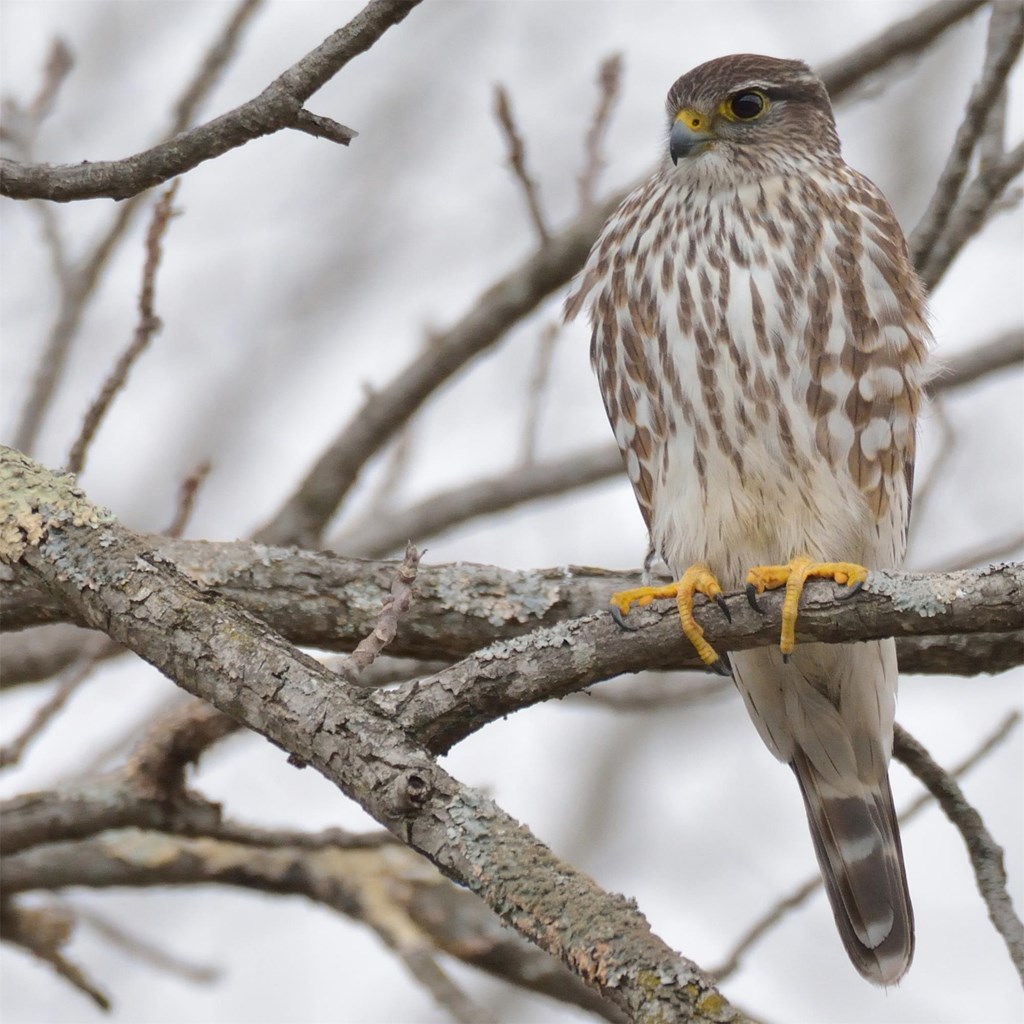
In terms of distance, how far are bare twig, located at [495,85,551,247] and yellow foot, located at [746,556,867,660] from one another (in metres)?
1.56

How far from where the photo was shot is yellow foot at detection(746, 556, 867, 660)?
8.57 feet

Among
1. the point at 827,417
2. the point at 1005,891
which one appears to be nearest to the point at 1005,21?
the point at 827,417

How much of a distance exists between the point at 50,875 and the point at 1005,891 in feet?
7.61

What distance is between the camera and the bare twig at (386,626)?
2324 millimetres

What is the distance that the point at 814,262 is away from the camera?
142 inches

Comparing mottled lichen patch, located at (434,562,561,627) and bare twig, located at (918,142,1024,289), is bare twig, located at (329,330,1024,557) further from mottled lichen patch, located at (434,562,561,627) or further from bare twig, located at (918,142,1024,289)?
mottled lichen patch, located at (434,562,561,627)

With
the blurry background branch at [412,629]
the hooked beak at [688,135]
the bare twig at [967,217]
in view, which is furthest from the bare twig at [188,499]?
the bare twig at [967,217]

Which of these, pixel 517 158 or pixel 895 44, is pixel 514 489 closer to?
pixel 517 158

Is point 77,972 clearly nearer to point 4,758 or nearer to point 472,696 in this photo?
point 4,758

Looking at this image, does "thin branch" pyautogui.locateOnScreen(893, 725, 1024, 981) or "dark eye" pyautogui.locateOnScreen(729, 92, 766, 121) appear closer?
"thin branch" pyautogui.locateOnScreen(893, 725, 1024, 981)

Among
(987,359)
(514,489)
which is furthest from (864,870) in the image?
(987,359)

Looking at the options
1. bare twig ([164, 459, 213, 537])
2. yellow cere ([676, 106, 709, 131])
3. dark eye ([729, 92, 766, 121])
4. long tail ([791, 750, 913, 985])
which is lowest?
long tail ([791, 750, 913, 985])

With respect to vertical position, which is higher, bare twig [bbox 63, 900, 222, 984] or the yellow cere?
the yellow cere

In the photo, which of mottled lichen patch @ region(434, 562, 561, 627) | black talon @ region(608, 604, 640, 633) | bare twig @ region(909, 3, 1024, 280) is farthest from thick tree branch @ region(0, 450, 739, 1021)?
bare twig @ region(909, 3, 1024, 280)
